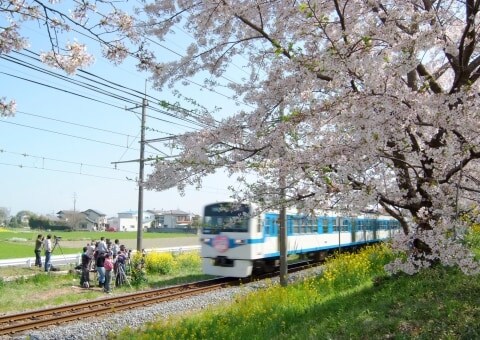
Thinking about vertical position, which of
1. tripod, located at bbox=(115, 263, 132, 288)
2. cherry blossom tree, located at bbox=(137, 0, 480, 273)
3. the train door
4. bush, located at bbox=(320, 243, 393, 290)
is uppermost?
cherry blossom tree, located at bbox=(137, 0, 480, 273)

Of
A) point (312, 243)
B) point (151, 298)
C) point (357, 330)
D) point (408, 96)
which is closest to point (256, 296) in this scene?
point (151, 298)

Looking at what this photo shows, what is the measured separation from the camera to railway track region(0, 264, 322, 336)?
9512 mm

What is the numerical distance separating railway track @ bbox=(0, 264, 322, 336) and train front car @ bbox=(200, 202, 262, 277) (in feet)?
2.10

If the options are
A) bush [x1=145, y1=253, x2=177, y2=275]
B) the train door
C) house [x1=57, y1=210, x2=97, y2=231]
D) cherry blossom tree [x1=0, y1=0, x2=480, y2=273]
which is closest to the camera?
cherry blossom tree [x1=0, y1=0, x2=480, y2=273]

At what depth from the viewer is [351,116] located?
4777 mm

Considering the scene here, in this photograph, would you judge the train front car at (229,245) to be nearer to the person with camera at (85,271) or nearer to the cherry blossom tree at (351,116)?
the person with camera at (85,271)

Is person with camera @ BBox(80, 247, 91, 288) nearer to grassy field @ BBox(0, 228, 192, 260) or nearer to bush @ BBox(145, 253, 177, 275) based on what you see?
bush @ BBox(145, 253, 177, 275)

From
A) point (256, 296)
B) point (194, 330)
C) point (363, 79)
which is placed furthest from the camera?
point (256, 296)

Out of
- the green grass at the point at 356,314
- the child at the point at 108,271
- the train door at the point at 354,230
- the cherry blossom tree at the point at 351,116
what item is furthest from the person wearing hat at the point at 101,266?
the train door at the point at 354,230

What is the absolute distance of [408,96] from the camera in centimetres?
498

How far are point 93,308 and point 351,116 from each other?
355 inches

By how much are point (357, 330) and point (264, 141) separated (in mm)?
2622

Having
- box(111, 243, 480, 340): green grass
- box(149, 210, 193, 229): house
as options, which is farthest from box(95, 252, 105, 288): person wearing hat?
box(149, 210, 193, 229): house

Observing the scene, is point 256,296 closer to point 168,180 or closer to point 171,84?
point 168,180
